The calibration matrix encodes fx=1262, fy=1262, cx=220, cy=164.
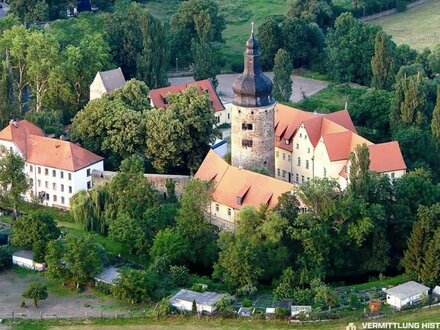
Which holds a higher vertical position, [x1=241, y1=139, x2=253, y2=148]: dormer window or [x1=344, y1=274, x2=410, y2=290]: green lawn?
[x1=241, y1=139, x2=253, y2=148]: dormer window

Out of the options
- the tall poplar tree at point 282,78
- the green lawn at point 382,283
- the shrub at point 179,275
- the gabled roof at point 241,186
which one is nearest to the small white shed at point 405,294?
the green lawn at point 382,283

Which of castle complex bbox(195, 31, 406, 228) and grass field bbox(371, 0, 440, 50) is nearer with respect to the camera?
castle complex bbox(195, 31, 406, 228)

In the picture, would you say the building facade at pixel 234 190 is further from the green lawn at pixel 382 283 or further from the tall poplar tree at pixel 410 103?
the tall poplar tree at pixel 410 103

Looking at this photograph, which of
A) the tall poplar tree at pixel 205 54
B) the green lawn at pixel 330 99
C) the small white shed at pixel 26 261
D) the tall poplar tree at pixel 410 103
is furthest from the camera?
the tall poplar tree at pixel 205 54

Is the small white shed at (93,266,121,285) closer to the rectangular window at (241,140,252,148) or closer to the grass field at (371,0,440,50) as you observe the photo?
the rectangular window at (241,140,252,148)

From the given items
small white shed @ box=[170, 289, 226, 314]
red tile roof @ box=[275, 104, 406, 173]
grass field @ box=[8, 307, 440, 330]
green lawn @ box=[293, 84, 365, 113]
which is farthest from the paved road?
grass field @ box=[8, 307, 440, 330]

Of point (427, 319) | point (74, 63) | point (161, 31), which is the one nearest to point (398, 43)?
point (161, 31)

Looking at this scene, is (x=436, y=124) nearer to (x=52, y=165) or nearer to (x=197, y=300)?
(x=197, y=300)
